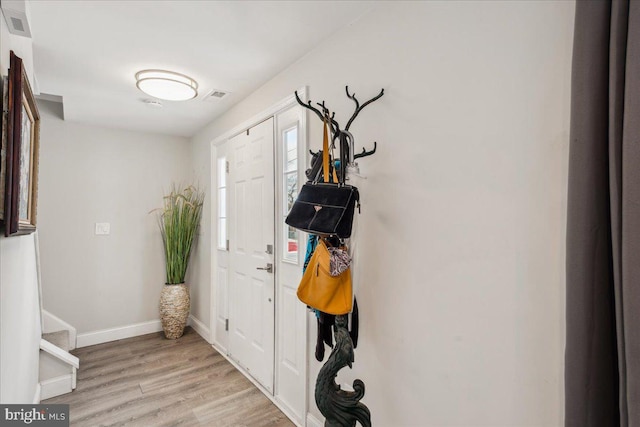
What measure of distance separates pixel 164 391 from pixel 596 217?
292cm

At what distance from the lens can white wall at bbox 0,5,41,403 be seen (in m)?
1.20

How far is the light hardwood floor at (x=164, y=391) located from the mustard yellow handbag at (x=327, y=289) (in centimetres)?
124

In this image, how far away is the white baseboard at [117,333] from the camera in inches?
135

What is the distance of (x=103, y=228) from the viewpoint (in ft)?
11.8

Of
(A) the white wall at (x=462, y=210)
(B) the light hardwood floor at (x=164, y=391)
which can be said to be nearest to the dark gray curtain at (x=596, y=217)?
(A) the white wall at (x=462, y=210)

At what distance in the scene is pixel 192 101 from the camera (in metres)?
2.87

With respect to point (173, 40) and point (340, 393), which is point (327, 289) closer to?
point (340, 393)

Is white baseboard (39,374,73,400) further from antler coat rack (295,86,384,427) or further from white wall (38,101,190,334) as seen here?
antler coat rack (295,86,384,427)

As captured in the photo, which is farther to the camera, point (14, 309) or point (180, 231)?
point (180, 231)

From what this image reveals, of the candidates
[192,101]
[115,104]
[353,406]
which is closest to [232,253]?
[192,101]

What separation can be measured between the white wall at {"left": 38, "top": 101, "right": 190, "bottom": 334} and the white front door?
1437 mm

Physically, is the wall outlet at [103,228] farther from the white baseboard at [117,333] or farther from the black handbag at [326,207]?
the black handbag at [326,207]

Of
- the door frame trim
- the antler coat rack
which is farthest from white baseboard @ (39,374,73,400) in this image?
the antler coat rack

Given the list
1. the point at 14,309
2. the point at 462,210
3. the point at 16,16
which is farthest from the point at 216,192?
the point at 462,210
